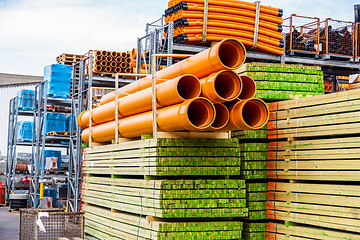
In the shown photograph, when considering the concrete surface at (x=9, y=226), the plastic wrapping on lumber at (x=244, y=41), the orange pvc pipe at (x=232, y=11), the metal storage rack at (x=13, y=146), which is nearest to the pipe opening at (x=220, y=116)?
the plastic wrapping on lumber at (x=244, y=41)

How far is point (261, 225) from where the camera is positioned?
762 centimetres

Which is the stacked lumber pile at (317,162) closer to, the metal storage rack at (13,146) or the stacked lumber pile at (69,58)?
the stacked lumber pile at (69,58)

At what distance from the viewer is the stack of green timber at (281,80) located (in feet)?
26.0

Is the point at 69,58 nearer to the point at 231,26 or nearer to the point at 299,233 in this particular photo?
the point at 231,26

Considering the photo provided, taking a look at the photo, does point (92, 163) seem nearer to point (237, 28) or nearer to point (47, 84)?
point (237, 28)

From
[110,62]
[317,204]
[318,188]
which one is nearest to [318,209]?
[317,204]

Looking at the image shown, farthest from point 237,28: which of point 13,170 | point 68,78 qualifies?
point 13,170

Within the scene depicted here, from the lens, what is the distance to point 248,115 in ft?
22.4

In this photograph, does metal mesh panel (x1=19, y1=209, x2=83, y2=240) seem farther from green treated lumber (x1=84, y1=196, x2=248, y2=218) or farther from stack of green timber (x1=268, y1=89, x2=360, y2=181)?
stack of green timber (x1=268, y1=89, x2=360, y2=181)

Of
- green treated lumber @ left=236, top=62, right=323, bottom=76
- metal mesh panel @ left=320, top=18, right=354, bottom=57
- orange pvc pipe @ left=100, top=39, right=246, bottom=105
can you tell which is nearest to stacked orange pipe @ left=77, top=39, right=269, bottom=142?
orange pvc pipe @ left=100, top=39, right=246, bottom=105

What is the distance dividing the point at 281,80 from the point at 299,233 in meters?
2.45

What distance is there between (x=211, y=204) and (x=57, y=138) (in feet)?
46.4

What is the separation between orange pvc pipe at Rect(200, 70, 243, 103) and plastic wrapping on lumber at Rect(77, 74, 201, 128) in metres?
0.11

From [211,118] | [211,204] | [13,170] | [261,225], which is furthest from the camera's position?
[13,170]
